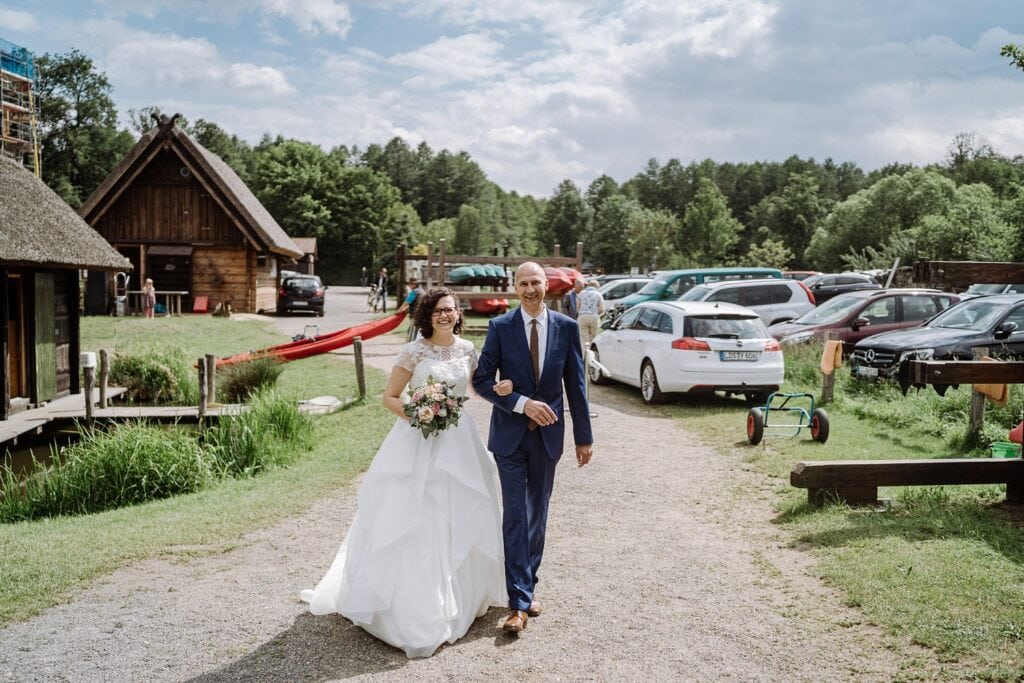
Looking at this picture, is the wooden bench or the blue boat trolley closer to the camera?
the wooden bench

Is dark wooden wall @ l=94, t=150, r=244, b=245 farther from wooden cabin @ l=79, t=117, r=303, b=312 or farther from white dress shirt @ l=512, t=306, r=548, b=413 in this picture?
white dress shirt @ l=512, t=306, r=548, b=413

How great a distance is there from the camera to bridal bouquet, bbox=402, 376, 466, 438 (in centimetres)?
531

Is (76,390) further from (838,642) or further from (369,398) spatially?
(838,642)

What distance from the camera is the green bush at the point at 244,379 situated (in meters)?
17.8

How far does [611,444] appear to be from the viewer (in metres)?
11.7

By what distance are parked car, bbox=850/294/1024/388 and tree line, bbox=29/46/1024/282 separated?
3239 cm

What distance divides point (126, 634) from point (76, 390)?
1526 centimetres

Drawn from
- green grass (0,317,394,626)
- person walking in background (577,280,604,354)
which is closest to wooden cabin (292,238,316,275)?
person walking in background (577,280,604,354)

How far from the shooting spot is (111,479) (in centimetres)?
1096

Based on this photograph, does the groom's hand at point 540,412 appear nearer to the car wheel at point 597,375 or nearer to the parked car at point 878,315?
the car wheel at point 597,375

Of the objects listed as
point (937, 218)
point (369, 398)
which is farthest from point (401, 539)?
point (937, 218)

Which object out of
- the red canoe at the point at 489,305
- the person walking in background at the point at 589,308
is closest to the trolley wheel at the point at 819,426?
the person walking in background at the point at 589,308

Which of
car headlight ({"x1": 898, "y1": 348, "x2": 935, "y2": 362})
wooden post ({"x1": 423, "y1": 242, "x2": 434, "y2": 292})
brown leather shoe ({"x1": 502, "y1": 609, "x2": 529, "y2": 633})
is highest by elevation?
wooden post ({"x1": 423, "y1": 242, "x2": 434, "y2": 292})

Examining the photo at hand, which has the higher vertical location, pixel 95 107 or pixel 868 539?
pixel 95 107
